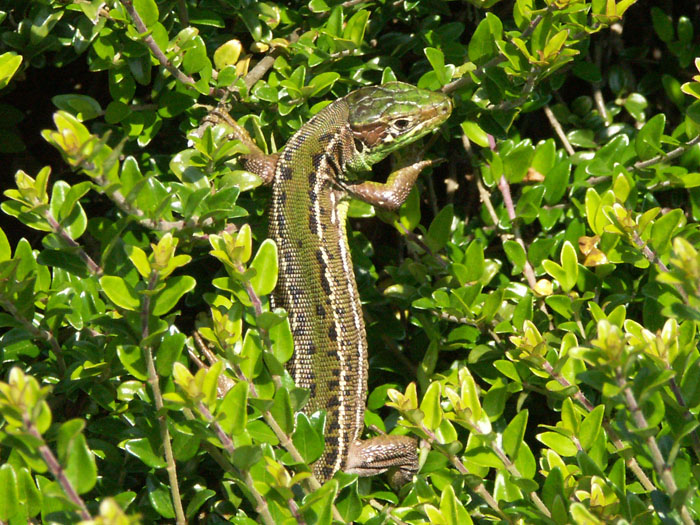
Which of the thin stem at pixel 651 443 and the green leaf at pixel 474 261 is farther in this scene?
the green leaf at pixel 474 261

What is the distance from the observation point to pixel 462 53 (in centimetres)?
317

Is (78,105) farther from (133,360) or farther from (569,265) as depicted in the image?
(569,265)

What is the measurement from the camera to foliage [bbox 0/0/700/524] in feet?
6.98

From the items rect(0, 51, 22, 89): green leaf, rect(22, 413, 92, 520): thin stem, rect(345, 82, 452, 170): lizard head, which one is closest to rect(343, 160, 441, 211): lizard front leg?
rect(345, 82, 452, 170): lizard head

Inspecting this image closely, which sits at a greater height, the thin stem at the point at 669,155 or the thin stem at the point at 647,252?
the thin stem at the point at 669,155

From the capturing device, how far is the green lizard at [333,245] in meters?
3.16

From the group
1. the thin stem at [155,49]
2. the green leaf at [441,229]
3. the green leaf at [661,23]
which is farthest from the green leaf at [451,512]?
the green leaf at [661,23]

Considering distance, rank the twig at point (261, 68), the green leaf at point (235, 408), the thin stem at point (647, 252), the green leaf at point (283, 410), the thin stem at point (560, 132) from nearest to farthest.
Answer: the green leaf at point (235, 408)
the green leaf at point (283, 410)
the thin stem at point (647, 252)
the twig at point (261, 68)
the thin stem at point (560, 132)

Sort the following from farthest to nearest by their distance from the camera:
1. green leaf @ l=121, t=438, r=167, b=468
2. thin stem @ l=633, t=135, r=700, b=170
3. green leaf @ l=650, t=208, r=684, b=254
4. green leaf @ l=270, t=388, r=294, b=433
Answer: thin stem @ l=633, t=135, r=700, b=170 → green leaf @ l=650, t=208, r=684, b=254 → green leaf @ l=121, t=438, r=167, b=468 → green leaf @ l=270, t=388, r=294, b=433

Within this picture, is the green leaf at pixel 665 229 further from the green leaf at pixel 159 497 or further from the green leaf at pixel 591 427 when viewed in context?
the green leaf at pixel 159 497

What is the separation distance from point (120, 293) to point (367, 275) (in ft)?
4.58

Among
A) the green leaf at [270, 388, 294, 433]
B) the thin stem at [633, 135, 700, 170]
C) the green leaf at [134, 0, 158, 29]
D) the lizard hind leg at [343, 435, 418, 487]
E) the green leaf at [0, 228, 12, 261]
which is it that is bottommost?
the lizard hind leg at [343, 435, 418, 487]

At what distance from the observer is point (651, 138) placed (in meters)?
3.04

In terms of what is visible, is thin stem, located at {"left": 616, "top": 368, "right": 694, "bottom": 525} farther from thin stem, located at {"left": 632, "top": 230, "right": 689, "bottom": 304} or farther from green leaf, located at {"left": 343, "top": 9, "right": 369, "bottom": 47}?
green leaf, located at {"left": 343, "top": 9, "right": 369, "bottom": 47}
